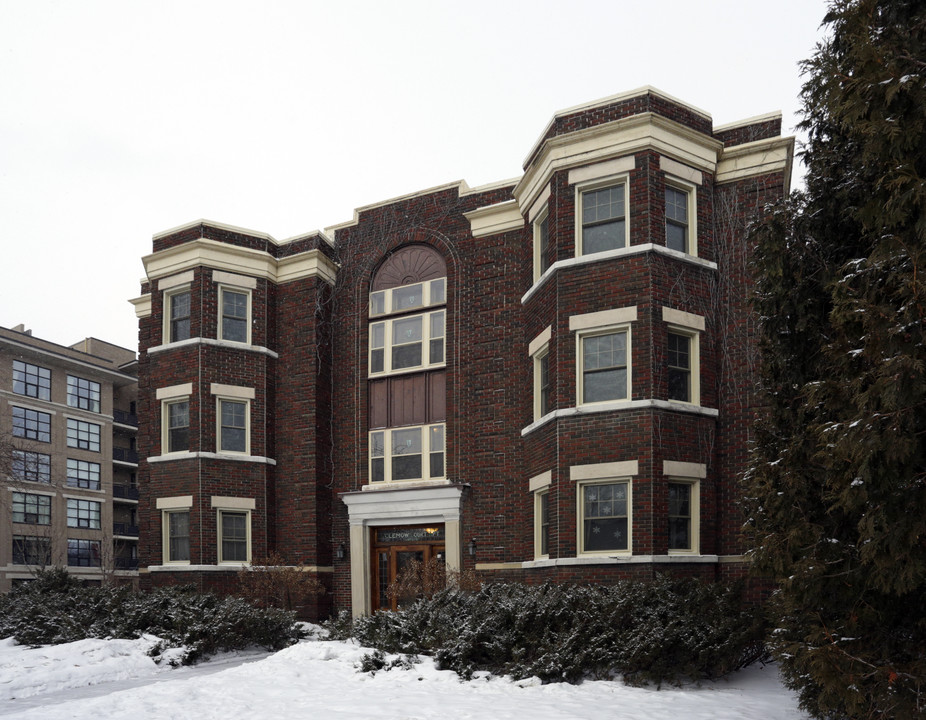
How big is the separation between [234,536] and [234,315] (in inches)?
230

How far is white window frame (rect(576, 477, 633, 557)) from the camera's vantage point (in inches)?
612

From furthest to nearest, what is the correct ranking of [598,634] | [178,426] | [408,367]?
[178,426] → [408,367] → [598,634]

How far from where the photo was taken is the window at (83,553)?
5319cm

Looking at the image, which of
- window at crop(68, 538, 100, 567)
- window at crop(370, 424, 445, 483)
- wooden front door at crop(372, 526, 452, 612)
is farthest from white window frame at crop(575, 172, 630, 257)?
window at crop(68, 538, 100, 567)

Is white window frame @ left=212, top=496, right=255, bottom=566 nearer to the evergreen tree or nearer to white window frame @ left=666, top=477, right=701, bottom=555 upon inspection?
white window frame @ left=666, top=477, right=701, bottom=555

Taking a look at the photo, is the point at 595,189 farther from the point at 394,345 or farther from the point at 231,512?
the point at 231,512

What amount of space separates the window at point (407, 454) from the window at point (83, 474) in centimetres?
3953

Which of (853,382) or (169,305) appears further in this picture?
(169,305)

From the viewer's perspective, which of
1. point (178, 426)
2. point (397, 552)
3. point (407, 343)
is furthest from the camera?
point (178, 426)

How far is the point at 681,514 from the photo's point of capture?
1605cm

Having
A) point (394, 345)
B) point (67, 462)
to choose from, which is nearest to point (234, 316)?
point (394, 345)

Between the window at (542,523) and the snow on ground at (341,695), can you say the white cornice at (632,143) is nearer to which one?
the window at (542,523)

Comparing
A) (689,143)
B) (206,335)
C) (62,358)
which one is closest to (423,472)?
(206,335)

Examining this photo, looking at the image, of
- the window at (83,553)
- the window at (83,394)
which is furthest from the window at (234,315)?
the window at (83,394)
